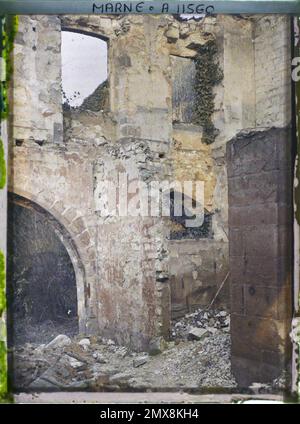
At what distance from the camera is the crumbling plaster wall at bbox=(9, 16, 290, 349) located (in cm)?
525

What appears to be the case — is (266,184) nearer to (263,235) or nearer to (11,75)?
(263,235)

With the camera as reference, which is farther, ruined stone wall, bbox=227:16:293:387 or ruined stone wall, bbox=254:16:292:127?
ruined stone wall, bbox=254:16:292:127

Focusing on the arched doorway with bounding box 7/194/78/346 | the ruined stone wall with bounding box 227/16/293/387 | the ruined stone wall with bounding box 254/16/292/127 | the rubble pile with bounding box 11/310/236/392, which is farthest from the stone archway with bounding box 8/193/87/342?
the ruined stone wall with bounding box 254/16/292/127

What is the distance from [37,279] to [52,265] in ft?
1.30

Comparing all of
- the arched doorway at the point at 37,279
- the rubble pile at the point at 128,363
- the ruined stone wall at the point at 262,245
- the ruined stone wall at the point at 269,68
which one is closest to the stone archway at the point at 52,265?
the arched doorway at the point at 37,279

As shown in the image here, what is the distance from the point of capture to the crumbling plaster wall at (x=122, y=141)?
5.25 m

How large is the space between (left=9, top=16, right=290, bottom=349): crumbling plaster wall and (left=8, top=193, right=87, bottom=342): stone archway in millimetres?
84

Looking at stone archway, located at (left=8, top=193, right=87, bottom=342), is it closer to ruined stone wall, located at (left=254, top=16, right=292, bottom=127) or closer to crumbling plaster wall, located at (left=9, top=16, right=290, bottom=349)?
crumbling plaster wall, located at (left=9, top=16, right=290, bottom=349)

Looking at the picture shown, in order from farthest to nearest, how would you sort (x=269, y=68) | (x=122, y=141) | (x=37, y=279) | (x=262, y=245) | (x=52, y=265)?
(x=122, y=141)
(x=269, y=68)
(x=52, y=265)
(x=37, y=279)
(x=262, y=245)

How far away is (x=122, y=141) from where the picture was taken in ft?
19.6

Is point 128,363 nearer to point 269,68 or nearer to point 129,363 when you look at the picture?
point 129,363

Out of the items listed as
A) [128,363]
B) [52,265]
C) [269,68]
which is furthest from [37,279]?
[269,68]
